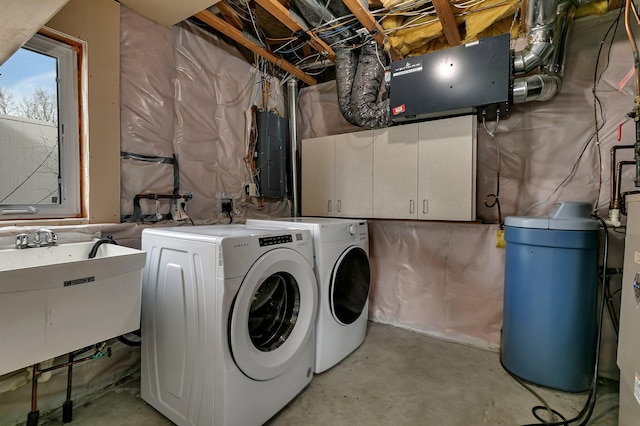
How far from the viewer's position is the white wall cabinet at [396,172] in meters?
2.09

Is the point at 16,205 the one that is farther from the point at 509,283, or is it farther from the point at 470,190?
the point at 509,283

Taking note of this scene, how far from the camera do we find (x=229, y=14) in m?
2.10

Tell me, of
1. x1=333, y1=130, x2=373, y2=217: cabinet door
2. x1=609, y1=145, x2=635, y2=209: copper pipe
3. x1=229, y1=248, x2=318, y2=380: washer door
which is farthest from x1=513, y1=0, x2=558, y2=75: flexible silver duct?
x1=229, y1=248, x2=318, y2=380: washer door

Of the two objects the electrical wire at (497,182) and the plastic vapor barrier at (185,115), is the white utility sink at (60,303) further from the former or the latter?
the electrical wire at (497,182)

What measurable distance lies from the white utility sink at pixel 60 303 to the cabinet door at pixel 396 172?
5.71 ft

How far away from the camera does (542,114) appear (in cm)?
208

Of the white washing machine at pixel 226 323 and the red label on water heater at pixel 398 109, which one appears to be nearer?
the white washing machine at pixel 226 323

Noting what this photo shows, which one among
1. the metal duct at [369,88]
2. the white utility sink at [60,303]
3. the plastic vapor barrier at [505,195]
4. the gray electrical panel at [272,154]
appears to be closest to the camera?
the white utility sink at [60,303]

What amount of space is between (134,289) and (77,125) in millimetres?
1106

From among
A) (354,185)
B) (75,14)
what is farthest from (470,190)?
(75,14)

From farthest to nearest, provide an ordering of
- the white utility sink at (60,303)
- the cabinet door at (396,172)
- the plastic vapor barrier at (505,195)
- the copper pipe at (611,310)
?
1. the cabinet door at (396,172)
2. the plastic vapor barrier at (505,195)
3. the copper pipe at (611,310)
4. the white utility sink at (60,303)

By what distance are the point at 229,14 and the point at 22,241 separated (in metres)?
1.86

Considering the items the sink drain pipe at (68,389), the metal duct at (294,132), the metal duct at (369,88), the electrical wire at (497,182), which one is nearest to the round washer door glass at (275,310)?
the sink drain pipe at (68,389)

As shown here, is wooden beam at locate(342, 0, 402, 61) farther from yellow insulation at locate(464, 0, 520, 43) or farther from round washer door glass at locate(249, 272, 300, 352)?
round washer door glass at locate(249, 272, 300, 352)
